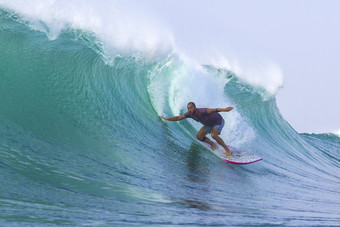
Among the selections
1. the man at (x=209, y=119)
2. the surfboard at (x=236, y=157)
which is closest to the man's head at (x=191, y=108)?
the man at (x=209, y=119)

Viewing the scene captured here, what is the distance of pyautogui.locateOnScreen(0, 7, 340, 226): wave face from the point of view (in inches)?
148

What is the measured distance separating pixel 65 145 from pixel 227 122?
522 centimetres

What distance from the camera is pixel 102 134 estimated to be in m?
6.78

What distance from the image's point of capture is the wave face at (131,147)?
3.77 m

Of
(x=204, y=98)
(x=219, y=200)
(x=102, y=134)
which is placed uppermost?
(x=204, y=98)

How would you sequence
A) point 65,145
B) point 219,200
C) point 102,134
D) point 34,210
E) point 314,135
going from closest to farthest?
point 34,210 → point 219,200 → point 65,145 → point 102,134 → point 314,135

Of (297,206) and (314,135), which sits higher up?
(314,135)

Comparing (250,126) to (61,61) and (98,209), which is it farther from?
(98,209)

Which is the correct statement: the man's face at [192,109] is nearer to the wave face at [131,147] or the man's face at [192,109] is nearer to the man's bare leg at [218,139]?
the man's bare leg at [218,139]

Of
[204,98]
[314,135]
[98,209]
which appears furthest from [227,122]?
[314,135]

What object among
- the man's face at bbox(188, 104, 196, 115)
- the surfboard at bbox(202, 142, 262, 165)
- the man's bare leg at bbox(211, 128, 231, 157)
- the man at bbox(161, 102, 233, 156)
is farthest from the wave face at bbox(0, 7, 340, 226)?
the man's face at bbox(188, 104, 196, 115)

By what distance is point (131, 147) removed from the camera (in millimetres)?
6711

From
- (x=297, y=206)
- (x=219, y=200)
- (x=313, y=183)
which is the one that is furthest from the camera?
(x=313, y=183)

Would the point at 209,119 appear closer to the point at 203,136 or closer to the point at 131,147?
the point at 203,136
